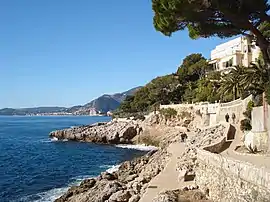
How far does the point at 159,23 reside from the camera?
18609 mm

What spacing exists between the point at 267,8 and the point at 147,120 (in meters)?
44.5

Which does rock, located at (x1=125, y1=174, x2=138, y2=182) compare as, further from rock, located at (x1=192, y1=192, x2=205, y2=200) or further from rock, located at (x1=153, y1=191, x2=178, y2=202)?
rock, located at (x1=192, y1=192, x2=205, y2=200)

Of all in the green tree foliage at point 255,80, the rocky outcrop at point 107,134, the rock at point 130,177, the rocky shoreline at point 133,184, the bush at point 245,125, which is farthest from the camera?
the rocky outcrop at point 107,134

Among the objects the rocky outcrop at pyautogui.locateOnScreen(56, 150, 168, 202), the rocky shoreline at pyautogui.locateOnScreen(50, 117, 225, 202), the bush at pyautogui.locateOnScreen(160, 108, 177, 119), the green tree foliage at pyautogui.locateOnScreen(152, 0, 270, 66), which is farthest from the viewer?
the bush at pyautogui.locateOnScreen(160, 108, 177, 119)

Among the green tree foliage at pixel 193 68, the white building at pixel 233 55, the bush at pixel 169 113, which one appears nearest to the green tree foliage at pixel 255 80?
the bush at pixel 169 113

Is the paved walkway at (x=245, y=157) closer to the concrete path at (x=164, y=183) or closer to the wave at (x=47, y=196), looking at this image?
the concrete path at (x=164, y=183)

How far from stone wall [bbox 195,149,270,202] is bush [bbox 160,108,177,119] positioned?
3748cm

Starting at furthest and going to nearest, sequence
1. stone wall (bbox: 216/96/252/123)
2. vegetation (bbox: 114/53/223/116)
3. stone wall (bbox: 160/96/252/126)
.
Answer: vegetation (bbox: 114/53/223/116) < stone wall (bbox: 160/96/252/126) < stone wall (bbox: 216/96/252/123)

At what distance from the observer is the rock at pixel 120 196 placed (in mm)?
18484

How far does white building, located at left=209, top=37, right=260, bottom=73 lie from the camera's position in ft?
184

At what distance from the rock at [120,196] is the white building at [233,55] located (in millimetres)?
39505

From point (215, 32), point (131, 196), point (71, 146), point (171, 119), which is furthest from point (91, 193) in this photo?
point (71, 146)

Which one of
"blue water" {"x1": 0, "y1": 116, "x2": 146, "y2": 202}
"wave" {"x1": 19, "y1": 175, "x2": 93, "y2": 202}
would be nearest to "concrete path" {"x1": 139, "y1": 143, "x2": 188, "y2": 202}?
"wave" {"x1": 19, "y1": 175, "x2": 93, "y2": 202}

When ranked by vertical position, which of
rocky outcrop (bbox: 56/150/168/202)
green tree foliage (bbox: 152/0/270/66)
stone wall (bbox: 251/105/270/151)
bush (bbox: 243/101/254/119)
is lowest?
rocky outcrop (bbox: 56/150/168/202)
